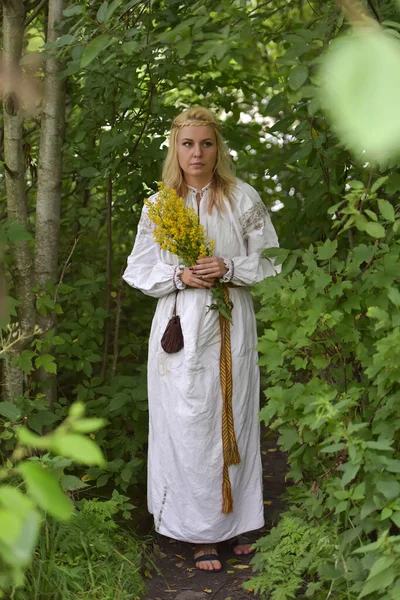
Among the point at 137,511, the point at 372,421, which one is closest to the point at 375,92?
the point at 372,421

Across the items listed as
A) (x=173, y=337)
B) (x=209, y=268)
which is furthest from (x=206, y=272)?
(x=173, y=337)

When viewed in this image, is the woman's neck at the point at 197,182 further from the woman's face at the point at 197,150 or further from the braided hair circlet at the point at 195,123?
the braided hair circlet at the point at 195,123

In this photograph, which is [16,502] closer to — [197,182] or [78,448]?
[78,448]

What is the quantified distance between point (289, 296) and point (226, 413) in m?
1.06

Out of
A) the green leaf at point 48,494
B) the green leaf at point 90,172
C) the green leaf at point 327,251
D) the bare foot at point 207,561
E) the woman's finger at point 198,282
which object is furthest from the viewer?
the green leaf at point 90,172

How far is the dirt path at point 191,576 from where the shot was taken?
3326 millimetres

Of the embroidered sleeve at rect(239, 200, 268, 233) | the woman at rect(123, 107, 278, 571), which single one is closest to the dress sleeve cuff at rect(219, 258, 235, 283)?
the woman at rect(123, 107, 278, 571)

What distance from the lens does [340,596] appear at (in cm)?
254

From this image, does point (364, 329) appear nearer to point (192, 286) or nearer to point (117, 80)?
point (192, 286)

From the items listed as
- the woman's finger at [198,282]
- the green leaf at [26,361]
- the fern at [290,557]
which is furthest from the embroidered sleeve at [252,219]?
the fern at [290,557]

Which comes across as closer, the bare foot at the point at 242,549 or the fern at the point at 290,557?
the fern at the point at 290,557

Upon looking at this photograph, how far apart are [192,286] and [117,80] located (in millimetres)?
1181

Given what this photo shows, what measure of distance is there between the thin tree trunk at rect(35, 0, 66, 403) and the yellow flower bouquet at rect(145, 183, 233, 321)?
2.35 feet

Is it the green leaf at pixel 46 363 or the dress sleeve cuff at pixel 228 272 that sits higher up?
the dress sleeve cuff at pixel 228 272
